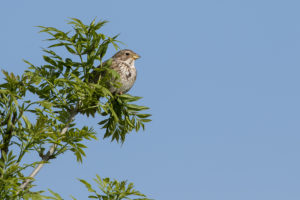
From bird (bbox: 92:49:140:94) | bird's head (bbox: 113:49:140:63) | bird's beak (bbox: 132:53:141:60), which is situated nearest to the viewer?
bird (bbox: 92:49:140:94)

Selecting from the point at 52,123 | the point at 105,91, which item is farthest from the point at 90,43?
the point at 52,123

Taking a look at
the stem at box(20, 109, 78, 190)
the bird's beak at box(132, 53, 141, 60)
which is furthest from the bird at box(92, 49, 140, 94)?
the stem at box(20, 109, 78, 190)

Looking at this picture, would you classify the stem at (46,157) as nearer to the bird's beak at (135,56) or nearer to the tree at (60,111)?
the tree at (60,111)

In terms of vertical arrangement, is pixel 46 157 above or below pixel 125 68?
below

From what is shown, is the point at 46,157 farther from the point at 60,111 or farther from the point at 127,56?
the point at 127,56

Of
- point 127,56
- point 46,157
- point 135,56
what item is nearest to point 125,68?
point 127,56

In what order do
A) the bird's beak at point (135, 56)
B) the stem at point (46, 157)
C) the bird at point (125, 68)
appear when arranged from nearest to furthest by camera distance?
the stem at point (46, 157), the bird at point (125, 68), the bird's beak at point (135, 56)

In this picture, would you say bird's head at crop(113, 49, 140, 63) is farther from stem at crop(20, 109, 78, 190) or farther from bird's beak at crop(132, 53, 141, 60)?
stem at crop(20, 109, 78, 190)

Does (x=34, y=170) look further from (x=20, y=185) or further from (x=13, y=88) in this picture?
(x=13, y=88)

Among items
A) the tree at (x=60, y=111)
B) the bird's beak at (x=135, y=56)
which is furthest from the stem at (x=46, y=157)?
the bird's beak at (x=135, y=56)

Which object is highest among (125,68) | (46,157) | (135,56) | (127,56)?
(135,56)

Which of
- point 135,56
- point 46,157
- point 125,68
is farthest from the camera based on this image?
point 135,56

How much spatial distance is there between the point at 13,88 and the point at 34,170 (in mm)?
1128

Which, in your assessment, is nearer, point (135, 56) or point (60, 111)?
point (60, 111)
